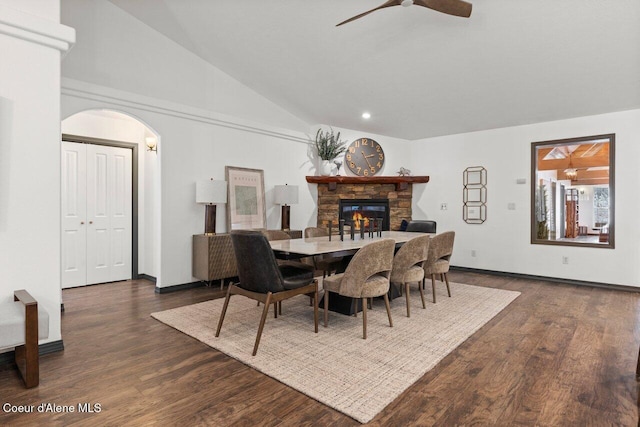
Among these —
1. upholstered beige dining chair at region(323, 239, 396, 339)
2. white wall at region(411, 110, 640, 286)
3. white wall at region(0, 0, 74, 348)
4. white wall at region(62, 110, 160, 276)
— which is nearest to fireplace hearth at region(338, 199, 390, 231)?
white wall at region(411, 110, 640, 286)

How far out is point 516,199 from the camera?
579 cm

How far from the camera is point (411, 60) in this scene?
435 centimetres

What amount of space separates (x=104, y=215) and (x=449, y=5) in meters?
4.95

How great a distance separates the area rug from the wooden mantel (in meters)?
2.51

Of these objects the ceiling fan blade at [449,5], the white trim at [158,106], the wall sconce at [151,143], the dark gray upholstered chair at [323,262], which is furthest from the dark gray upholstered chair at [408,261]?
the wall sconce at [151,143]

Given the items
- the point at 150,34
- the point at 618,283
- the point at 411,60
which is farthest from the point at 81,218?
the point at 618,283

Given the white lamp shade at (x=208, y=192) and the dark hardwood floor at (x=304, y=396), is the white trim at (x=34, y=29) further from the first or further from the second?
the dark hardwood floor at (x=304, y=396)

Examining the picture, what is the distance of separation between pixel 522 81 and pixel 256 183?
386 centimetres

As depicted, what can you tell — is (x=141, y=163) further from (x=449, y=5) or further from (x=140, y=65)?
(x=449, y=5)

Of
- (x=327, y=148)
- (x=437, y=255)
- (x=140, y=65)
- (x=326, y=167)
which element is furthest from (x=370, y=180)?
→ (x=140, y=65)

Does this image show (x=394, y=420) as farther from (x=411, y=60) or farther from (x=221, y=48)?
(x=221, y=48)

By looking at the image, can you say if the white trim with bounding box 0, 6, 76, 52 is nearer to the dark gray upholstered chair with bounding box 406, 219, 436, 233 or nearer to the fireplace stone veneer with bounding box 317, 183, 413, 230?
the fireplace stone veneer with bounding box 317, 183, 413, 230

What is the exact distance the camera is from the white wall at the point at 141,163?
5031 millimetres

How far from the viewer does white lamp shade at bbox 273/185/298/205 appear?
552cm
